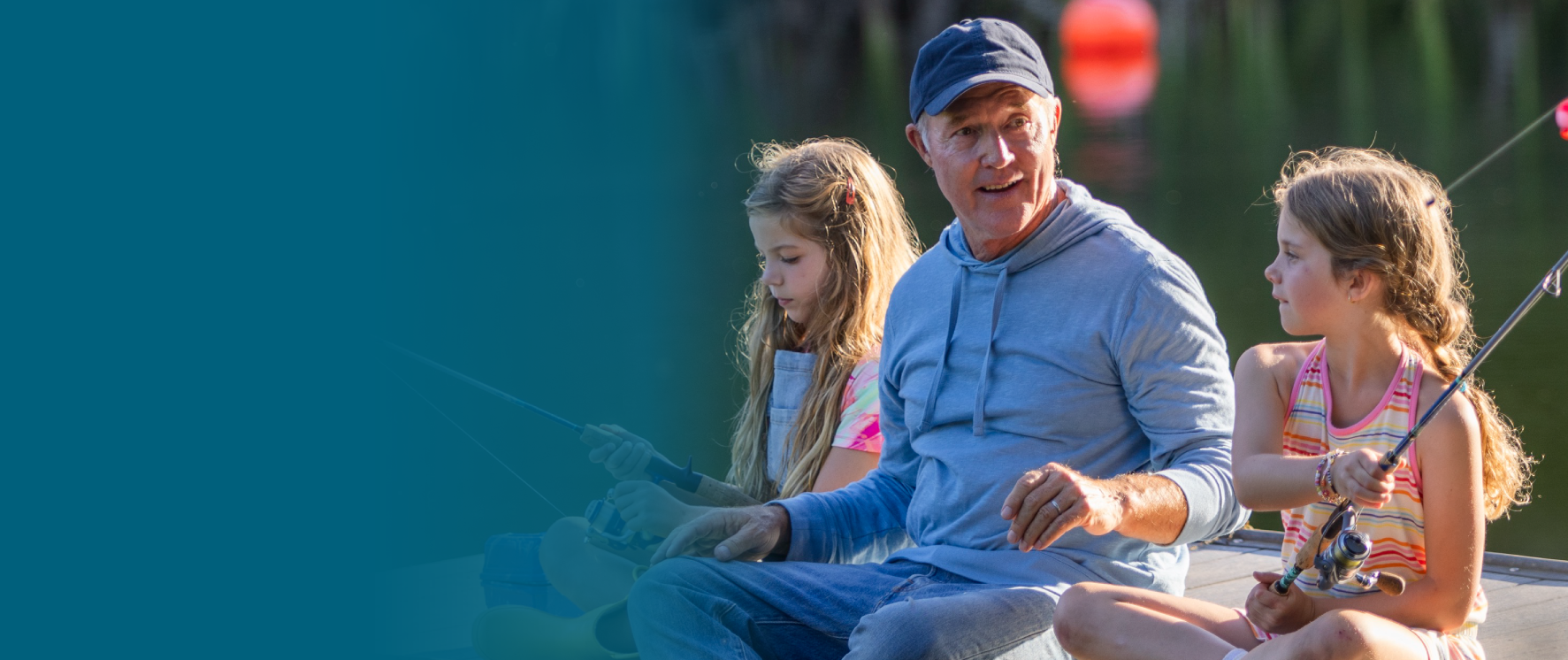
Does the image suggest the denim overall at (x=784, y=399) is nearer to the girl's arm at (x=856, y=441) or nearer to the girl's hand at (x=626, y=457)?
the girl's arm at (x=856, y=441)

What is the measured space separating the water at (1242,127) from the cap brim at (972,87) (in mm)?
2921

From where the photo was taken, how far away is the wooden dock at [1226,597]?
2.43m

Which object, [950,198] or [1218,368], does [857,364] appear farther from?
[1218,368]

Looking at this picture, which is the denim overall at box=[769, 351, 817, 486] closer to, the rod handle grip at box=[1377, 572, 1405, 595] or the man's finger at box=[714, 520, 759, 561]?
the man's finger at box=[714, 520, 759, 561]

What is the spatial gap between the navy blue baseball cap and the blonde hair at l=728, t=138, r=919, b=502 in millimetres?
489

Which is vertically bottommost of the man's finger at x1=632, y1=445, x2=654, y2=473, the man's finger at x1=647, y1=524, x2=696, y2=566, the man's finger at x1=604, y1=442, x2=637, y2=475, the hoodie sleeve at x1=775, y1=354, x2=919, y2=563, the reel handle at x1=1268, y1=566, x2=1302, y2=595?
the reel handle at x1=1268, y1=566, x2=1302, y2=595

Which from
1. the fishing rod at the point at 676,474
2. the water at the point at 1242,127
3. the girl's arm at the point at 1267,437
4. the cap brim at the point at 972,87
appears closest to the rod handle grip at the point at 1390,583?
the girl's arm at the point at 1267,437

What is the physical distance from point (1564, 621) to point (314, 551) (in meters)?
2.00

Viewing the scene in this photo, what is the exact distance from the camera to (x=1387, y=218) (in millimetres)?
1755

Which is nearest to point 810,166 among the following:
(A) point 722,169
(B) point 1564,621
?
(B) point 1564,621

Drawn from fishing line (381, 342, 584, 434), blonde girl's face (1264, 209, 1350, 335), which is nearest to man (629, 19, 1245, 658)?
blonde girl's face (1264, 209, 1350, 335)

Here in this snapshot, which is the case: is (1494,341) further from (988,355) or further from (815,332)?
(815,332)

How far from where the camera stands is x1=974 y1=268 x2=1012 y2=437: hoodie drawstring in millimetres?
1946

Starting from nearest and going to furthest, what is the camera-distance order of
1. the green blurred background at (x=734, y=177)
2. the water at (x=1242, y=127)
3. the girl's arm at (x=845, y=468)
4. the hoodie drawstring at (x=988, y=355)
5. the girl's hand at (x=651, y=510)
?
the hoodie drawstring at (x=988, y=355), the girl's hand at (x=651, y=510), the girl's arm at (x=845, y=468), the green blurred background at (x=734, y=177), the water at (x=1242, y=127)
